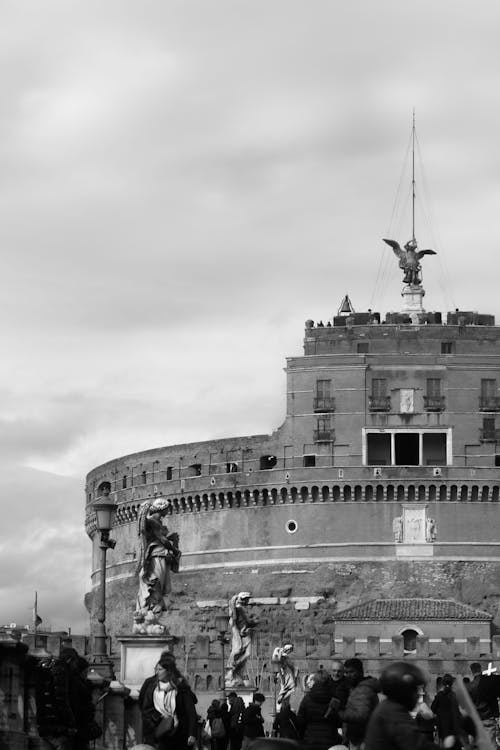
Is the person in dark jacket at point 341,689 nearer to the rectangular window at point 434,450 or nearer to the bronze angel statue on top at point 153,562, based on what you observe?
the bronze angel statue on top at point 153,562

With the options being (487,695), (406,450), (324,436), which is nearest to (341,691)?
(487,695)

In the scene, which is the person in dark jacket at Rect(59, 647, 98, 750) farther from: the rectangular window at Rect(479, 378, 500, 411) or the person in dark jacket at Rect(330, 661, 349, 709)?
the rectangular window at Rect(479, 378, 500, 411)

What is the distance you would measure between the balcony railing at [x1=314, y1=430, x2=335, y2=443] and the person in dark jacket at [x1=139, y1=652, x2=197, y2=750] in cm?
7948

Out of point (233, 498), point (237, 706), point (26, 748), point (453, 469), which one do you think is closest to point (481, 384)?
point (453, 469)

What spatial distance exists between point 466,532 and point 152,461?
18.1 metres

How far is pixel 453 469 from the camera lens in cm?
10244

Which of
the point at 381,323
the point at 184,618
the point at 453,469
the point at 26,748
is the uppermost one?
the point at 381,323

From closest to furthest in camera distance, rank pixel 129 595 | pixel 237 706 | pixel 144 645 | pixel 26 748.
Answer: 1. pixel 26 748
2. pixel 144 645
3. pixel 237 706
4. pixel 129 595

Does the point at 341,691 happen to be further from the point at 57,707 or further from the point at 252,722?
the point at 252,722

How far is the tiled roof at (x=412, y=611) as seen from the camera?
98562 millimetres

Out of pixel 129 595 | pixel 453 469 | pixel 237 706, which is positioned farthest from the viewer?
pixel 129 595

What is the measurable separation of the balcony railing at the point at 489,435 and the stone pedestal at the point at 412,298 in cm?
920

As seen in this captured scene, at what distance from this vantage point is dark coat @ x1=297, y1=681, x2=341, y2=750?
2383 cm

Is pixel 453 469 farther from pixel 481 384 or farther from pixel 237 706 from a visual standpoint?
pixel 237 706
